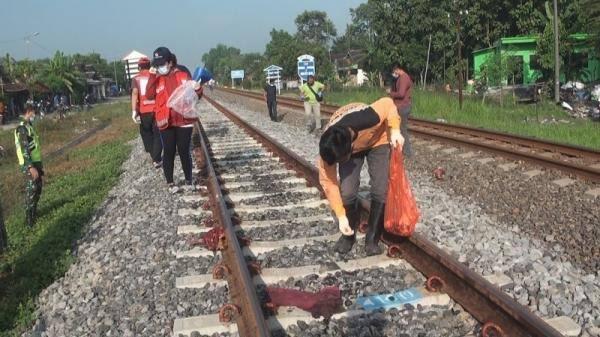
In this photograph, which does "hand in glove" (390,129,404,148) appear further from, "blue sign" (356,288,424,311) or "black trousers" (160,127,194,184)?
"black trousers" (160,127,194,184)

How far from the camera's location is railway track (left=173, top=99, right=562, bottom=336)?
3.64m

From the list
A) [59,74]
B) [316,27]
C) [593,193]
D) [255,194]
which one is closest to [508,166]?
[593,193]

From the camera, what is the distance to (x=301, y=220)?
6066 mm

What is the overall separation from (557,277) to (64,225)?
571 cm

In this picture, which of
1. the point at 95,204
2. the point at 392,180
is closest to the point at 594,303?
the point at 392,180

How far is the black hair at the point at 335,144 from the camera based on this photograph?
4223 mm

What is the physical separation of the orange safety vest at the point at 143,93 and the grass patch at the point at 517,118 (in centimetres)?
795

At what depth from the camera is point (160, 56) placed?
7.46 meters

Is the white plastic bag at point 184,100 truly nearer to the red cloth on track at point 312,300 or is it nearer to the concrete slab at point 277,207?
the concrete slab at point 277,207

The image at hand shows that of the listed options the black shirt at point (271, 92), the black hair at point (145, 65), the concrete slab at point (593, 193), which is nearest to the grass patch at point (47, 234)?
the black hair at point (145, 65)

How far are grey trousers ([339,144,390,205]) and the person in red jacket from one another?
3.31 meters

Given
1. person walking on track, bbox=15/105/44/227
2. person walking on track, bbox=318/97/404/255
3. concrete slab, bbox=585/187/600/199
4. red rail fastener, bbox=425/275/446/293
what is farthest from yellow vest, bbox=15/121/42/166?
concrete slab, bbox=585/187/600/199

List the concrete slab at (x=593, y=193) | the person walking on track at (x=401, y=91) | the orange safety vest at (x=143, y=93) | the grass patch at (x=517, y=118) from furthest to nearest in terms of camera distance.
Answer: the grass patch at (x=517, y=118) < the person walking on track at (x=401, y=91) < the orange safety vest at (x=143, y=93) < the concrete slab at (x=593, y=193)

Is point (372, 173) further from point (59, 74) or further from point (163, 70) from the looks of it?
point (59, 74)
